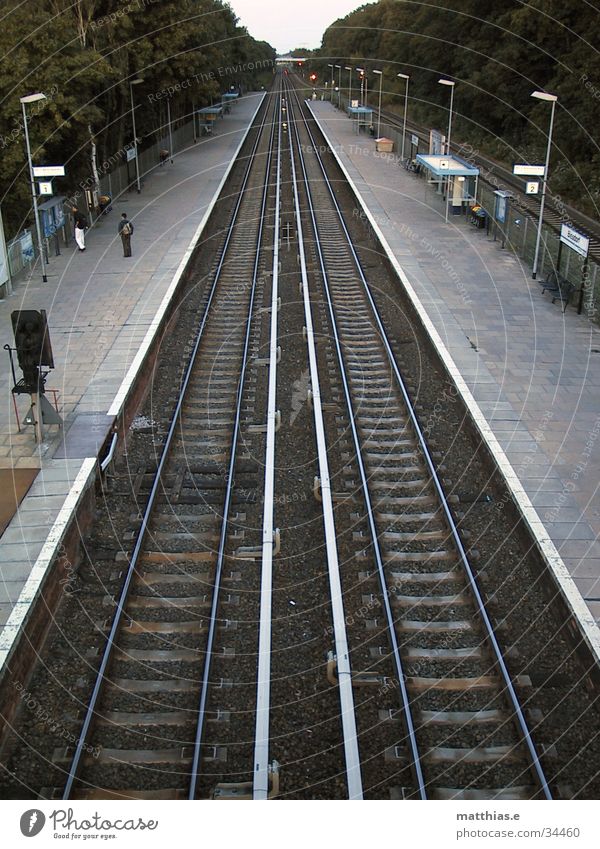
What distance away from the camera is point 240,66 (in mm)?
78000

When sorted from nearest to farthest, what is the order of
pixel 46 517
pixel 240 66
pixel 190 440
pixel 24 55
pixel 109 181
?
pixel 46 517 → pixel 190 440 → pixel 24 55 → pixel 109 181 → pixel 240 66

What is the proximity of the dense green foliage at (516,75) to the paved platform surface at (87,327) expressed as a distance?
54.0ft

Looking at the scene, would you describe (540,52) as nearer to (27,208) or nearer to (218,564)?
(27,208)

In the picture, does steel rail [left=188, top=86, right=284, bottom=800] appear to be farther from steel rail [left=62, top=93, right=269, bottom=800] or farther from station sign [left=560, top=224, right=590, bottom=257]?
station sign [left=560, top=224, right=590, bottom=257]

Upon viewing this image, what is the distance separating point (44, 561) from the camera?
9922 mm

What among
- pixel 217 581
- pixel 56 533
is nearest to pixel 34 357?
pixel 56 533

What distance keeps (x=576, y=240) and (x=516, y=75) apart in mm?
34451

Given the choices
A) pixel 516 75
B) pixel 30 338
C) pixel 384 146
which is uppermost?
pixel 516 75

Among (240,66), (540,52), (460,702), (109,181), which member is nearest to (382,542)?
(460,702)

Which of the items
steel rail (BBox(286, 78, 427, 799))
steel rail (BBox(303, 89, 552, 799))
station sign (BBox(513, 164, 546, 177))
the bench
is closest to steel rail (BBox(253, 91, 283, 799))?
steel rail (BBox(286, 78, 427, 799))

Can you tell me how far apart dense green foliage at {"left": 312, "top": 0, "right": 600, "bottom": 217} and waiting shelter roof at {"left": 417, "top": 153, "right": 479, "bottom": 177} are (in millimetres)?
5180

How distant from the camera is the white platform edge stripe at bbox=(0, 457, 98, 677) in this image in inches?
338

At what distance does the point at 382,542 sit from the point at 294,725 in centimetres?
335

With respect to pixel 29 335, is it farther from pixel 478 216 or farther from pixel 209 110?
pixel 209 110
